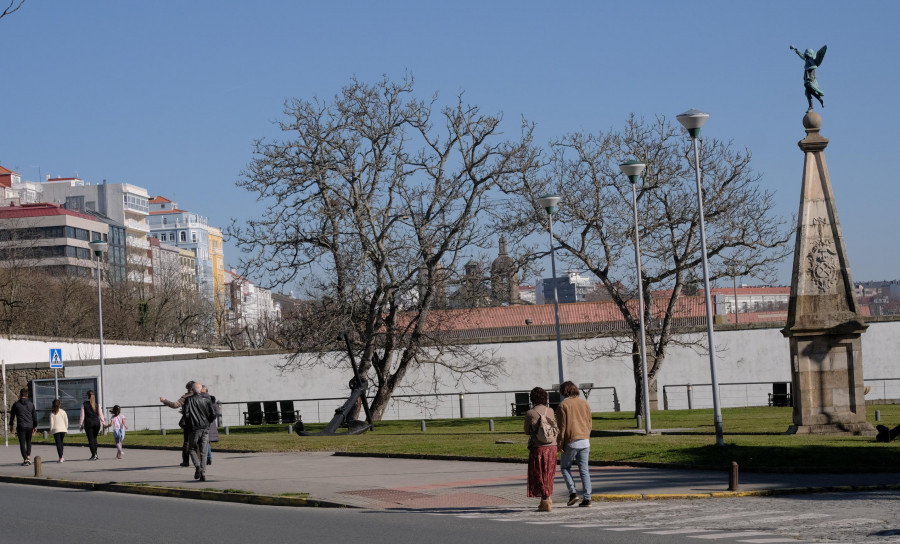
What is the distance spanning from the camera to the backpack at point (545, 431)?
14.7 metres

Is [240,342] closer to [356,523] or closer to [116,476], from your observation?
[116,476]

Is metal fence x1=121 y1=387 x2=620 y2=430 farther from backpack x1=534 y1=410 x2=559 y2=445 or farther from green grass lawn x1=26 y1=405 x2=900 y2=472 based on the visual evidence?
backpack x1=534 y1=410 x2=559 y2=445

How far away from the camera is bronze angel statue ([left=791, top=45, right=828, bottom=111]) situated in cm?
2641

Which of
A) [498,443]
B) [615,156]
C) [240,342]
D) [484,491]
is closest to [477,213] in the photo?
[615,156]

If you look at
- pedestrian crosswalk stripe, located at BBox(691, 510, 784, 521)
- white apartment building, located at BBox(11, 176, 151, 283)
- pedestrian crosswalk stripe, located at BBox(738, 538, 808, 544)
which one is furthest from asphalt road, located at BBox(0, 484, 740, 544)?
white apartment building, located at BBox(11, 176, 151, 283)

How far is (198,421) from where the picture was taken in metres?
20.2

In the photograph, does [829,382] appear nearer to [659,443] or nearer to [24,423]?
[659,443]

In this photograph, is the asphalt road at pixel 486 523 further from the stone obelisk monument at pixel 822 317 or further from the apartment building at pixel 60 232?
the apartment building at pixel 60 232

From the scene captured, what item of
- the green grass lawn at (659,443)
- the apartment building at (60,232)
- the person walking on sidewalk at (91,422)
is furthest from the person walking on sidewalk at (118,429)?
the apartment building at (60,232)

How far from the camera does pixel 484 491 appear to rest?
17.0m

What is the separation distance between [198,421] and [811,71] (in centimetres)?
1597

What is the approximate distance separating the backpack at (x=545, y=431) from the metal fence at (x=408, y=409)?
30806 mm

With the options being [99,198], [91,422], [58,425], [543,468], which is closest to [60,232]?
[99,198]

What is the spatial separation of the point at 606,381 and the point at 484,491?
33842mm
